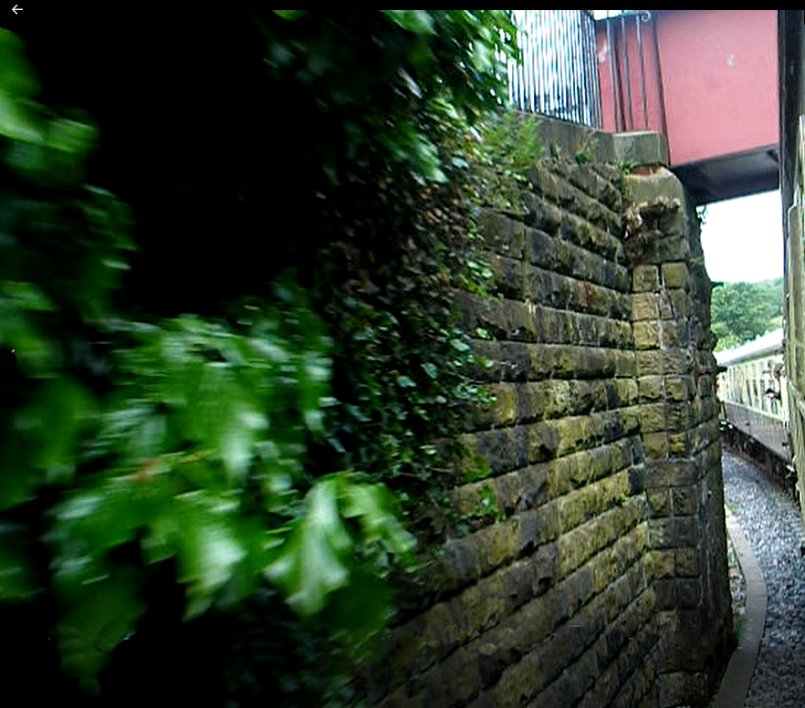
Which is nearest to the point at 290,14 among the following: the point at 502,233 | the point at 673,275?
the point at 502,233

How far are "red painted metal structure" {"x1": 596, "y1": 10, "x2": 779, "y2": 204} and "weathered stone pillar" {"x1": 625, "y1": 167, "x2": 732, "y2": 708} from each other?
86 centimetres

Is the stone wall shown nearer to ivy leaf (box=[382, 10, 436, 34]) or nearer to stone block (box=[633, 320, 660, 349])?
stone block (box=[633, 320, 660, 349])

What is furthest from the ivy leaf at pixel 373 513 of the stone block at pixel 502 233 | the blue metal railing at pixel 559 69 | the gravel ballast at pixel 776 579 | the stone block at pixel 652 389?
the gravel ballast at pixel 776 579

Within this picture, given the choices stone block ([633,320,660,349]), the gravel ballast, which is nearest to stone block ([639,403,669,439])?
stone block ([633,320,660,349])

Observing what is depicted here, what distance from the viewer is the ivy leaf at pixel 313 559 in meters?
1.04

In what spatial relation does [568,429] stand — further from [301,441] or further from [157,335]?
[157,335]

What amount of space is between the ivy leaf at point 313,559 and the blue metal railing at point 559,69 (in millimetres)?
3773

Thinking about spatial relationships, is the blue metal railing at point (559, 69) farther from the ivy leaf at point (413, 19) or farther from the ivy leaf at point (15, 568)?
the ivy leaf at point (15, 568)

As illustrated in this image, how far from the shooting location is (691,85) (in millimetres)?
6430

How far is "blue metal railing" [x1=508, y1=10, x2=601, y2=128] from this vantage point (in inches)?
194

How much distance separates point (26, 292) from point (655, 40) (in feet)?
20.9

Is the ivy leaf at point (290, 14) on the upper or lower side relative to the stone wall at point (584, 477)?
upper

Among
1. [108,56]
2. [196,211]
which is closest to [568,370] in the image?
[196,211]

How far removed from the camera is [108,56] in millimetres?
1462
